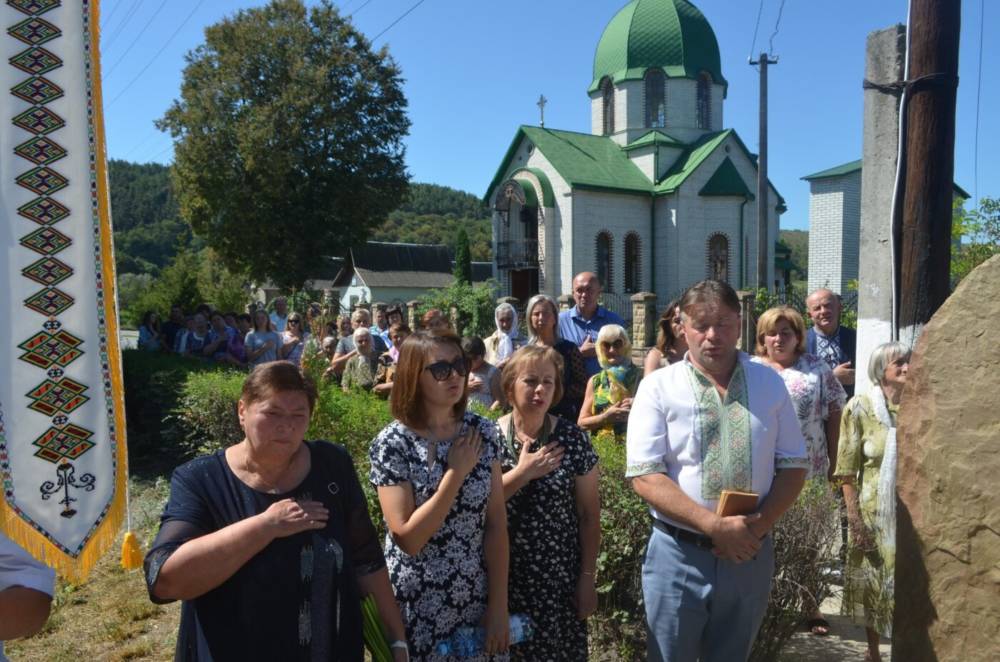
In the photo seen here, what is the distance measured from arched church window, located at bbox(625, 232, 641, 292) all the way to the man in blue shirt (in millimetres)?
25407

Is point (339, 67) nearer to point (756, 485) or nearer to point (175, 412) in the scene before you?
point (175, 412)

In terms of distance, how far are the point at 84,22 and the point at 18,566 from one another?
10.6 feet

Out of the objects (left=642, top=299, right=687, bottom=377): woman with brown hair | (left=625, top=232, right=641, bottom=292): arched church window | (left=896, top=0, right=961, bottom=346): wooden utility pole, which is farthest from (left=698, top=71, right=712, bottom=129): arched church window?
(left=642, top=299, right=687, bottom=377): woman with brown hair

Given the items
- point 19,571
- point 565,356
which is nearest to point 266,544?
point 19,571

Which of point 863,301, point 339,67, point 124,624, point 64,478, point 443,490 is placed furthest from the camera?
point 339,67

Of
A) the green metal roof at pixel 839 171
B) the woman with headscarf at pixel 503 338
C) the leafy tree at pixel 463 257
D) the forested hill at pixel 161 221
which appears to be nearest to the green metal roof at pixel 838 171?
the green metal roof at pixel 839 171

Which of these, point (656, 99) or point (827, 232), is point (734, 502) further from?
point (656, 99)

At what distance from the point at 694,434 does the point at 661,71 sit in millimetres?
30207

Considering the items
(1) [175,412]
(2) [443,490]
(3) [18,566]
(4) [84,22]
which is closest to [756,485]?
(2) [443,490]

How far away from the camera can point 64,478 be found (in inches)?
146

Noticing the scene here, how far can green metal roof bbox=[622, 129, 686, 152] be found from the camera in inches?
1185

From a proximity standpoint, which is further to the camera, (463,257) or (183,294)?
(463,257)

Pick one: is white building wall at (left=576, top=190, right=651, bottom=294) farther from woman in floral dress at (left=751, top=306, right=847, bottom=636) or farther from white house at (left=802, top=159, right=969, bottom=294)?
A: woman in floral dress at (left=751, top=306, right=847, bottom=636)

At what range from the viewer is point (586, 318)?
5555mm
